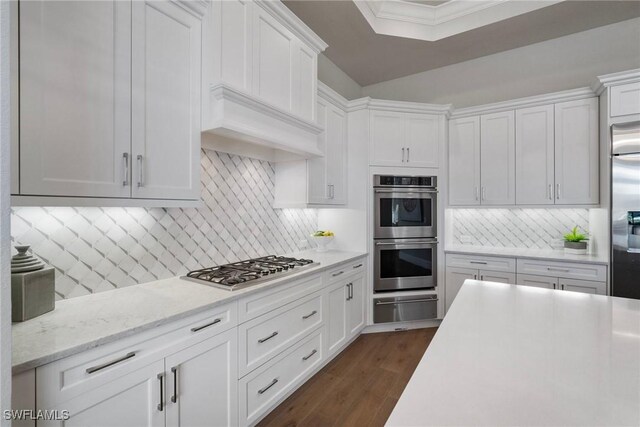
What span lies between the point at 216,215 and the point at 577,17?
3.93 m

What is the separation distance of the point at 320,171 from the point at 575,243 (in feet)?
8.86

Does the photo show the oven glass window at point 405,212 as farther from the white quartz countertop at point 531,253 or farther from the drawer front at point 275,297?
the drawer front at point 275,297

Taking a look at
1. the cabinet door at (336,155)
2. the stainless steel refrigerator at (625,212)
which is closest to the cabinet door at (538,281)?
the stainless steel refrigerator at (625,212)

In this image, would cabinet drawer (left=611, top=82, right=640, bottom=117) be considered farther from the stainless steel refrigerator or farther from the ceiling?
the ceiling

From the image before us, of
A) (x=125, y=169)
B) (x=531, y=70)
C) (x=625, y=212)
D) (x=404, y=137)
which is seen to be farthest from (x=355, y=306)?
(x=531, y=70)

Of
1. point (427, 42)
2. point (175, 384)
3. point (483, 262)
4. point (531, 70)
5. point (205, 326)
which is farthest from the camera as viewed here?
point (531, 70)

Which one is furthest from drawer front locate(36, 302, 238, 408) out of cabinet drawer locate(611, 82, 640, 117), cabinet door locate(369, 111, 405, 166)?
cabinet drawer locate(611, 82, 640, 117)

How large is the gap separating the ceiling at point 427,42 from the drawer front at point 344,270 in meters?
2.40

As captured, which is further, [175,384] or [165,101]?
[165,101]

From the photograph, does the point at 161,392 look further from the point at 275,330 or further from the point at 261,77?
the point at 261,77

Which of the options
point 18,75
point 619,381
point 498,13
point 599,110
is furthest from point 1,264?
point 599,110

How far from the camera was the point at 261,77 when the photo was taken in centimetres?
198

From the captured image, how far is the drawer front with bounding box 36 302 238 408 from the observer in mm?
946

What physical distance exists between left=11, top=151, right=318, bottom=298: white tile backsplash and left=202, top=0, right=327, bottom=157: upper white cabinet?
50 cm
